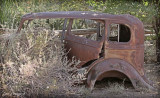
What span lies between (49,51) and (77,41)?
2.16 ft

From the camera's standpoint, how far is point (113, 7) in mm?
7176

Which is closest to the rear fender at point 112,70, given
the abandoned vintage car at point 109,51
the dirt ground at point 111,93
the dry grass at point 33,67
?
the abandoned vintage car at point 109,51

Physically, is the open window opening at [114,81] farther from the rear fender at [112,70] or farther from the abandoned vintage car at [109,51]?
the rear fender at [112,70]

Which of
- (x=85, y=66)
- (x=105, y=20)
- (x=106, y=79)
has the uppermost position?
(x=105, y=20)

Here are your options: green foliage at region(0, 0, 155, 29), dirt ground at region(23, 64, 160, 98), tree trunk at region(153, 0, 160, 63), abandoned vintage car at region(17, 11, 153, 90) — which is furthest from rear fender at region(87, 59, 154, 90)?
tree trunk at region(153, 0, 160, 63)

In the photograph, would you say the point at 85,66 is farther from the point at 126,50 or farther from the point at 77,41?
the point at 126,50

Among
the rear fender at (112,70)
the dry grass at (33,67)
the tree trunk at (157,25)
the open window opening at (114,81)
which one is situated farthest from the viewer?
the tree trunk at (157,25)

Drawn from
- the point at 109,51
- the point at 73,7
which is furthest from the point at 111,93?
the point at 73,7

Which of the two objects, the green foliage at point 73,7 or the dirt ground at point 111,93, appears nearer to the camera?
the dirt ground at point 111,93

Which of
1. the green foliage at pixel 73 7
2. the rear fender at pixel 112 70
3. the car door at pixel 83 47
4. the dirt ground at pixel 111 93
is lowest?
the dirt ground at pixel 111 93

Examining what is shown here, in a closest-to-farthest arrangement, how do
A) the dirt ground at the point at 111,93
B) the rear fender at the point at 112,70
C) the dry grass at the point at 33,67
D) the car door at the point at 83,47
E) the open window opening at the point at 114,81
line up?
the dry grass at the point at 33,67 → the dirt ground at the point at 111,93 → the rear fender at the point at 112,70 → the car door at the point at 83,47 → the open window opening at the point at 114,81

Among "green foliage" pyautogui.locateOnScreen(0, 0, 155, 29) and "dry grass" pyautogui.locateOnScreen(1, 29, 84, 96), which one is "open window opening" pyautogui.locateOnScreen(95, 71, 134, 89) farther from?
"green foliage" pyautogui.locateOnScreen(0, 0, 155, 29)

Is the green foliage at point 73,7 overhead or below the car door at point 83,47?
overhead

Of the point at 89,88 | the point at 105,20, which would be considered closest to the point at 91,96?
the point at 89,88
